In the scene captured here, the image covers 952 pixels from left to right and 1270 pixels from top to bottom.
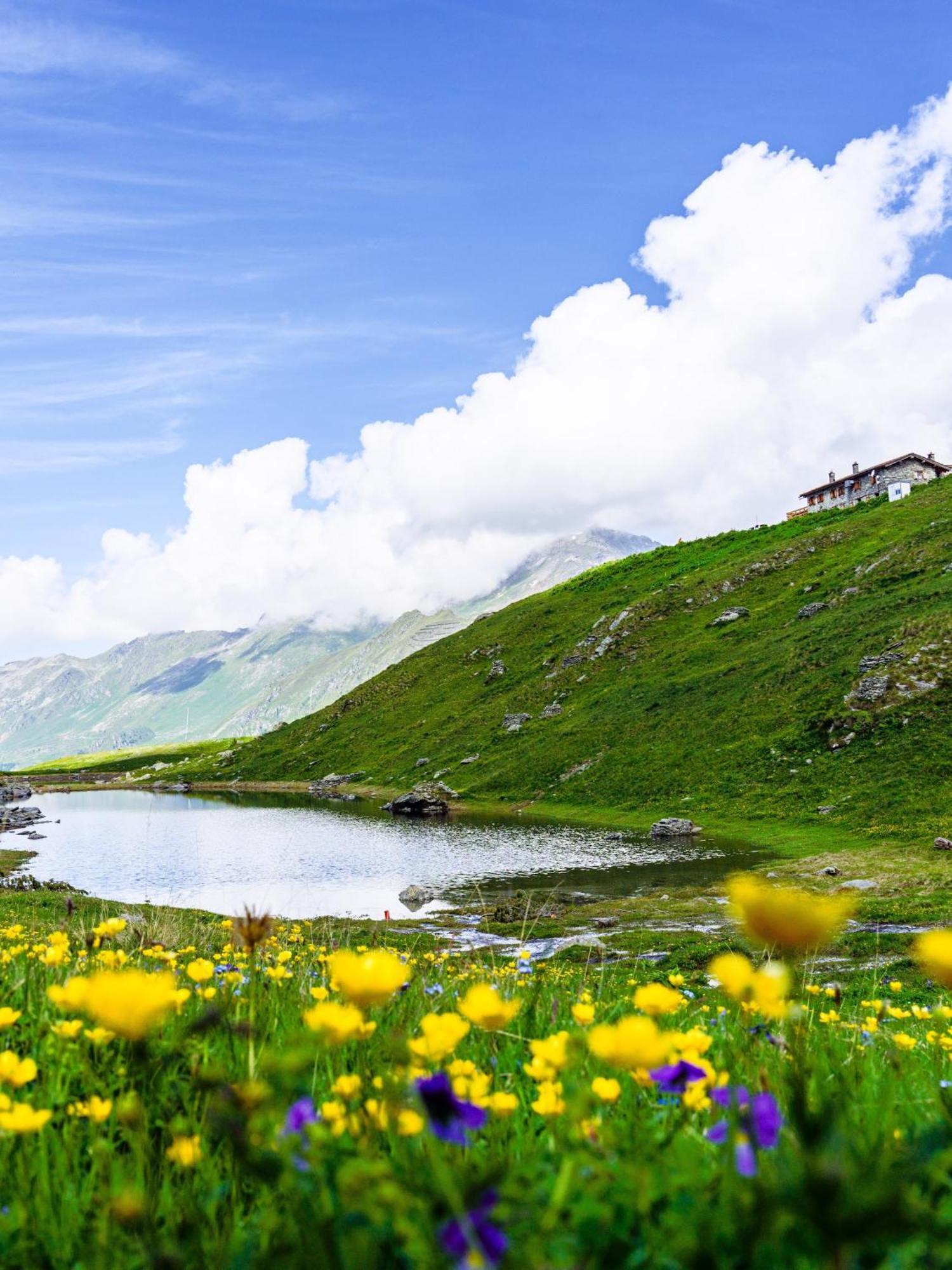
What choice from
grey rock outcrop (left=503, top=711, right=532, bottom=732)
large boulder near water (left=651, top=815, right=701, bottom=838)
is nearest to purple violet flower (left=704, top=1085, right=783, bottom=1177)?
large boulder near water (left=651, top=815, right=701, bottom=838)

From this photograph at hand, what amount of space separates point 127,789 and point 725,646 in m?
120

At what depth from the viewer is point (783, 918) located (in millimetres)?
1423

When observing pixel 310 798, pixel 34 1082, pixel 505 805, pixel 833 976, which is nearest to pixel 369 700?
pixel 310 798

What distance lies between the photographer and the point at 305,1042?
1718 mm

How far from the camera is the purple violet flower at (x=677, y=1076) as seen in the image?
2041 mm

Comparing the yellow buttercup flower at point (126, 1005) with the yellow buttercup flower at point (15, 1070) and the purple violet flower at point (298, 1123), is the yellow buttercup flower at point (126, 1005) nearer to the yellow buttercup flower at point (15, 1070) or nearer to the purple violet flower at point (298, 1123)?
the purple violet flower at point (298, 1123)

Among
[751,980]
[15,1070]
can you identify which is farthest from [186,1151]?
[751,980]

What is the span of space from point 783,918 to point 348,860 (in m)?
57.7

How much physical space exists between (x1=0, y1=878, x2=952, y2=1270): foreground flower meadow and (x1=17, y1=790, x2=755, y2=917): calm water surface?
87.2 ft

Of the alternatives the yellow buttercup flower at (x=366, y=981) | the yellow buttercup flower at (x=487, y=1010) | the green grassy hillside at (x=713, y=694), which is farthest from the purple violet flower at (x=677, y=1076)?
the green grassy hillside at (x=713, y=694)

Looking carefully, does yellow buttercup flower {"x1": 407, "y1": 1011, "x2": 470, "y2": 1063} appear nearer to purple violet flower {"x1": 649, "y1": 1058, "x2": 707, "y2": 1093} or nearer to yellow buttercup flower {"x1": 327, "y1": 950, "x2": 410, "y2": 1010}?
yellow buttercup flower {"x1": 327, "y1": 950, "x2": 410, "y2": 1010}

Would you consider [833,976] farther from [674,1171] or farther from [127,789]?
[127,789]

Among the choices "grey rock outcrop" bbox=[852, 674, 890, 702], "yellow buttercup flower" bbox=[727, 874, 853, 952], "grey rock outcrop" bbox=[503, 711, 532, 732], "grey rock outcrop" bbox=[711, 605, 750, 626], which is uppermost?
"grey rock outcrop" bbox=[711, 605, 750, 626]

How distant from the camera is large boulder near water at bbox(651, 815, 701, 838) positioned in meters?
55.2
